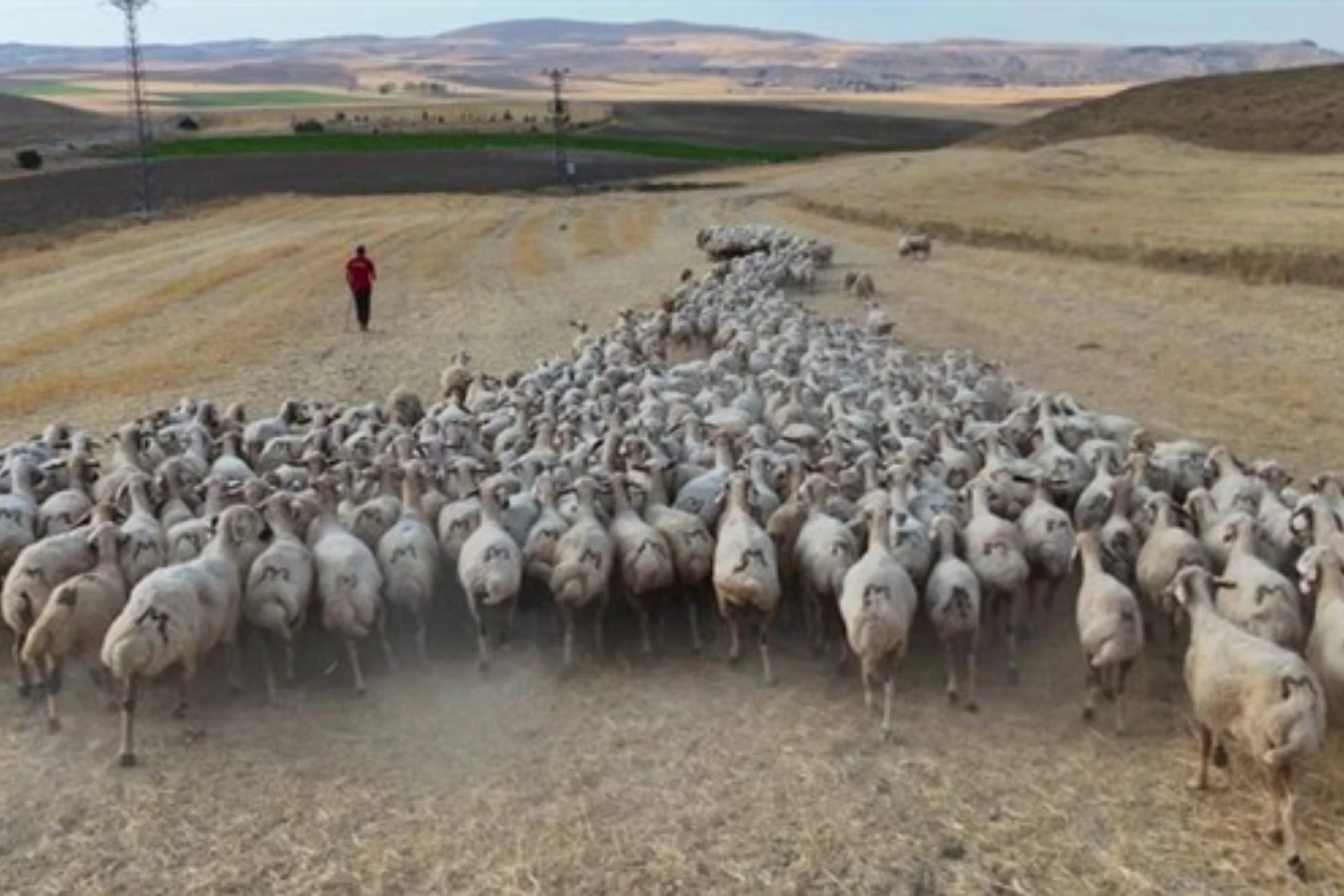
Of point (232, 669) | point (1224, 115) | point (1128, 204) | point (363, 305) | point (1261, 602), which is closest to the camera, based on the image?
point (1261, 602)

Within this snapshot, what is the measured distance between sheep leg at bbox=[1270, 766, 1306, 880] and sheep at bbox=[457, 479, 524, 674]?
576 centimetres

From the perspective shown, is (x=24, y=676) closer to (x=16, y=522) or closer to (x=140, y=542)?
(x=140, y=542)

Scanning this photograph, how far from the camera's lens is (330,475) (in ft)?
46.3

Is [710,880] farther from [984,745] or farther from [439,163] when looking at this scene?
[439,163]

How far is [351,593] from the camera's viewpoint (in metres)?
12.0

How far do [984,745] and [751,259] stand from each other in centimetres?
2751

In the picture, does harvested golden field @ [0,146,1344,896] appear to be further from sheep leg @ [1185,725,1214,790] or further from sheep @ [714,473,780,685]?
sheep @ [714,473,780,685]

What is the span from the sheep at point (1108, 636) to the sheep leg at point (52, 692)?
7.77 meters

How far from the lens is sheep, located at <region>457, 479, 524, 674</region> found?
40.2 ft

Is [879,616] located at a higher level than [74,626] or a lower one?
higher

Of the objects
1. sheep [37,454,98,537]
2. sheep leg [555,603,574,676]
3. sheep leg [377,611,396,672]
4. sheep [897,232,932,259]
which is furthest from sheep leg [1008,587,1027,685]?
sheep [897,232,932,259]

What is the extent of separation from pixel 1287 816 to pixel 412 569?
6921 millimetres

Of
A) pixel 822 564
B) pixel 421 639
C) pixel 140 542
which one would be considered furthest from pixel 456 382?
pixel 822 564

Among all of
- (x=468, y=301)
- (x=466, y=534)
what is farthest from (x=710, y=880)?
(x=468, y=301)
